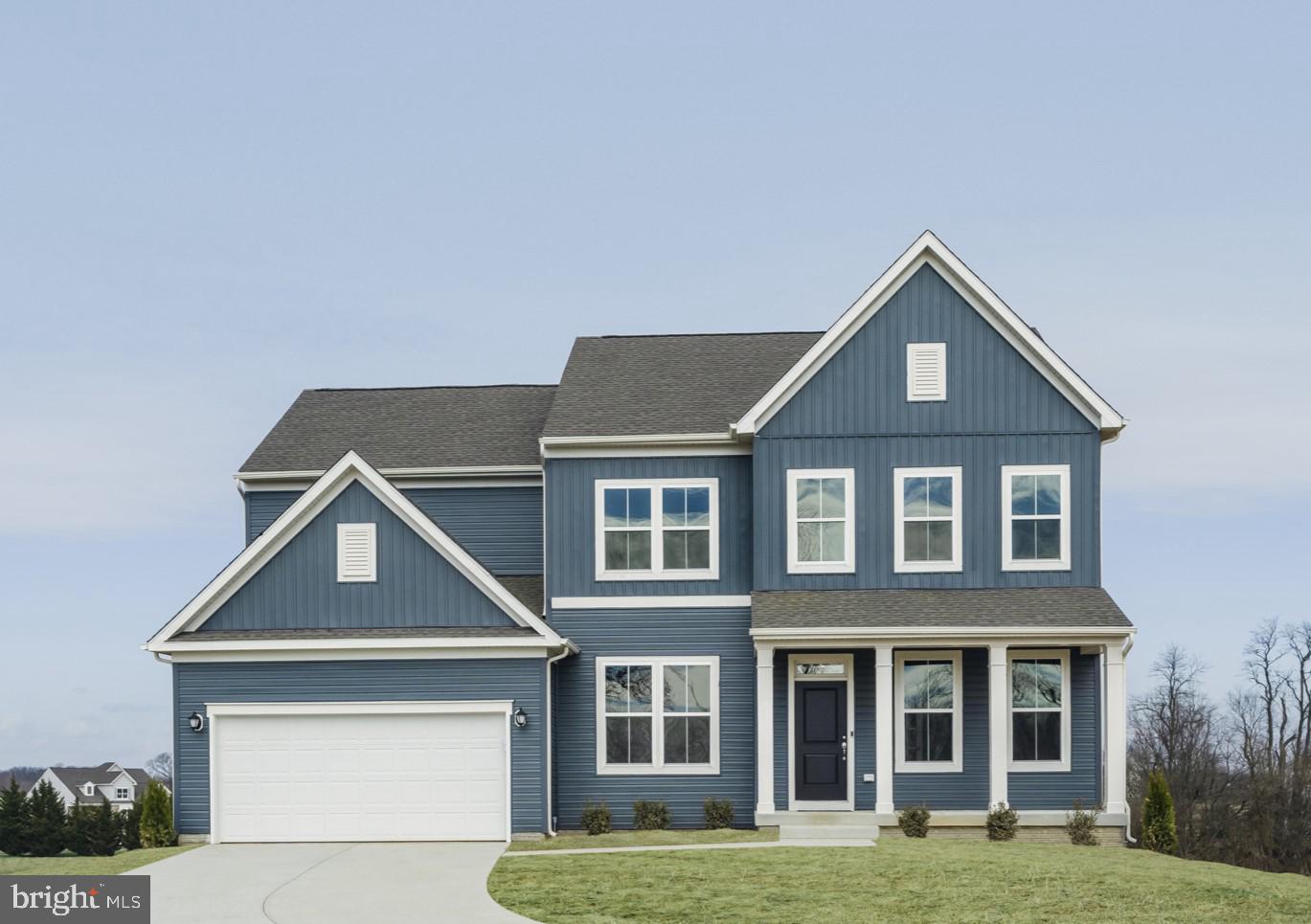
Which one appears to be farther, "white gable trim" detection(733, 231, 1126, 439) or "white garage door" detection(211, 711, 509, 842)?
"white gable trim" detection(733, 231, 1126, 439)

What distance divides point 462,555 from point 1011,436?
31.6 feet

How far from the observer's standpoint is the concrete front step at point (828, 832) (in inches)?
902

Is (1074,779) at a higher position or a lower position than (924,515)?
lower

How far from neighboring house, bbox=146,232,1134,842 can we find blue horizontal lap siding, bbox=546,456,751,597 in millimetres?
41

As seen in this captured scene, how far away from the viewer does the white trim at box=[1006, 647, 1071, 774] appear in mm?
24891

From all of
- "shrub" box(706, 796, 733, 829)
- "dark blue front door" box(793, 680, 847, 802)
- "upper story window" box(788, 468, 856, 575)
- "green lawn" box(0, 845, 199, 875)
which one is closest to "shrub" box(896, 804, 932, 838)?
"dark blue front door" box(793, 680, 847, 802)

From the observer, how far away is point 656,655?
2550 centimetres

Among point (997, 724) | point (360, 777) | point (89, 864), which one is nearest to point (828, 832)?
point (997, 724)

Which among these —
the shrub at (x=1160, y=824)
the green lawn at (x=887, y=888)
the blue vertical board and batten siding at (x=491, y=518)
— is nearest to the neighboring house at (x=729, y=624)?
the shrub at (x=1160, y=824)

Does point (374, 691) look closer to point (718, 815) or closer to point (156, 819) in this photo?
point (156, 819)

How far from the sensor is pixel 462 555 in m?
23.6

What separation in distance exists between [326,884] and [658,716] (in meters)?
7.94

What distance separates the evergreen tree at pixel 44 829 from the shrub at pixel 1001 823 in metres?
32.9

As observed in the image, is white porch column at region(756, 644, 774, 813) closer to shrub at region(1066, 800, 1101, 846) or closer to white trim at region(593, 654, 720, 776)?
white trim at region(593, 654, 720, 776)
